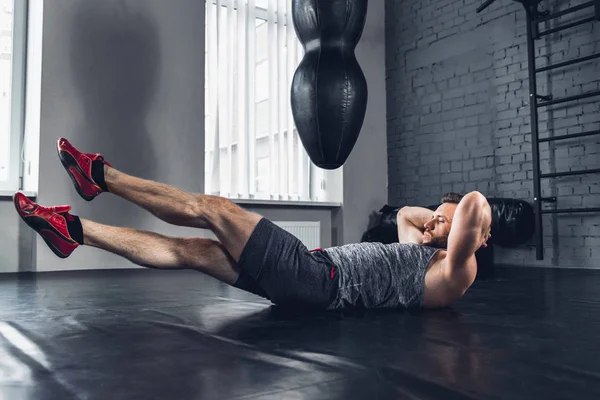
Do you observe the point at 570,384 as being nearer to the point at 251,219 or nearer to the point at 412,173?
the point at 251,219

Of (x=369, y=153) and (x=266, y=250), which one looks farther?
(x=369, y=153)

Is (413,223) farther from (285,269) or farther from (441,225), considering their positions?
(285,269)

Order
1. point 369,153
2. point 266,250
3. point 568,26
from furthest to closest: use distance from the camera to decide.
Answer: point 369,153
point 568,26
point 266,250

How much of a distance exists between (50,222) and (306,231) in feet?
12.4

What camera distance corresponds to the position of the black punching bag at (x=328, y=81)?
7.13 ft

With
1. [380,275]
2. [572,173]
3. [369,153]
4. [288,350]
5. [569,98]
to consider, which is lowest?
[288,350]

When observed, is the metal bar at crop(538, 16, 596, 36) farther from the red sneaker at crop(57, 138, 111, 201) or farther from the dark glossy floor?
the red sneaker at crop(57, 138, 111, 201)

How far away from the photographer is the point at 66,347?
153cm

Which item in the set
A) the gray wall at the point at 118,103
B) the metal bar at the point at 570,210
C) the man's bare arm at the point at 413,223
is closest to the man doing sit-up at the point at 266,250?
the man's bare arm at the point at 413,223

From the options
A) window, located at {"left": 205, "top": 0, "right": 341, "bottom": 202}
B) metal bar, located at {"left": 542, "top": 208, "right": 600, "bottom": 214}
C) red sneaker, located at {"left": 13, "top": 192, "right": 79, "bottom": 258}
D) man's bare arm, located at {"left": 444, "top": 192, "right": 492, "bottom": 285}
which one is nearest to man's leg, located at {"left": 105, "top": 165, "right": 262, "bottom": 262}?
red sneaker, located at {"left": 13, "top": 192, "right": 79, "bottom": 258}

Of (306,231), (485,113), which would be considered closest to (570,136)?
(485,113)

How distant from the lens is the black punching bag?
7.13ft

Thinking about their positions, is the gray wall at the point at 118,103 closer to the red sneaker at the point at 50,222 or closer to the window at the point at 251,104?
the window at the point at 251,104

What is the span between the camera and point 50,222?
1.99 metres
